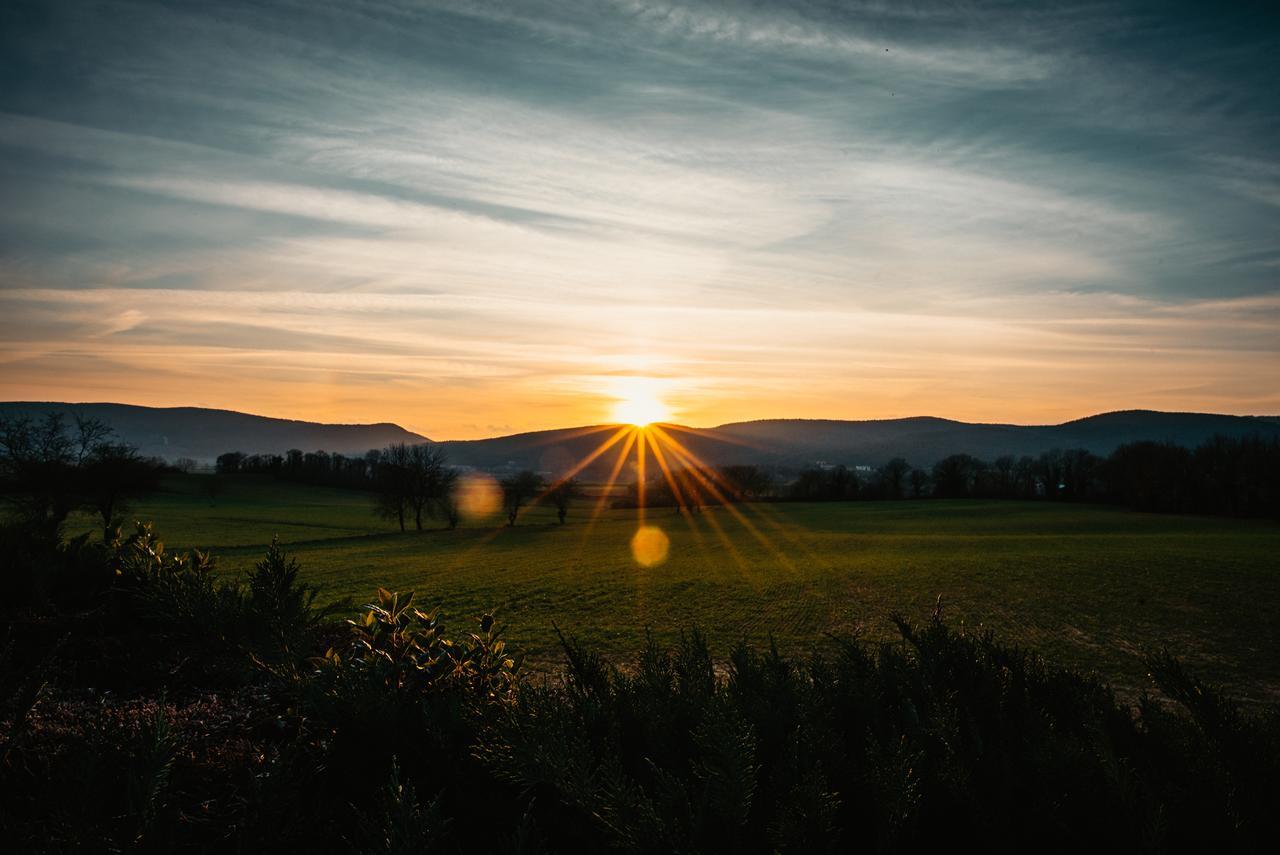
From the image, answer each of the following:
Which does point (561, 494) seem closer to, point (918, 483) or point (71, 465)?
point (71, 465)

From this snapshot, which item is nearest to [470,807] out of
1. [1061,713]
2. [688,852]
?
[688,852]

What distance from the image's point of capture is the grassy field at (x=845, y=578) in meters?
21.6

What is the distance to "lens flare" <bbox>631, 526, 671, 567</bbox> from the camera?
43.5 metres

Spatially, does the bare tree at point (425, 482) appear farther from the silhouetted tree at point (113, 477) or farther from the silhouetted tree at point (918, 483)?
the silhouetted tree at point (918, 483)

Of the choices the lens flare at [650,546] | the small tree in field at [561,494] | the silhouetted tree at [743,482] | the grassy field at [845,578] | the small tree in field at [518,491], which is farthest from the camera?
the silhouetted tree at [743,482]

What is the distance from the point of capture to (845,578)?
3375cm

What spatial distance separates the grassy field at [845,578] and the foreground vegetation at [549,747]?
49cm

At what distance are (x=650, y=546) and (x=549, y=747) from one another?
166 feet

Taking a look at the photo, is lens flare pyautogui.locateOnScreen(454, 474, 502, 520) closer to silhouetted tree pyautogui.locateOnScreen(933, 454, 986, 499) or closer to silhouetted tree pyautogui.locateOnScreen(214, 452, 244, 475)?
silhouetted tree pyautogui.locateOnScreen(214, 452, 244, 475)

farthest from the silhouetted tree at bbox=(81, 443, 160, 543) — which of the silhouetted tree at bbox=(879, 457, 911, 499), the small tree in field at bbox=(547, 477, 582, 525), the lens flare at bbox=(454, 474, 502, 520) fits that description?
the silhouetted tree at bbox=(879, 457, 911, 499)

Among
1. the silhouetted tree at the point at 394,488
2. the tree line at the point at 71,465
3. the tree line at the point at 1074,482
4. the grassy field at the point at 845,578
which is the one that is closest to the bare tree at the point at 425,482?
the silhouetted tree at the point at 394,488

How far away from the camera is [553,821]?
2115 millimetres

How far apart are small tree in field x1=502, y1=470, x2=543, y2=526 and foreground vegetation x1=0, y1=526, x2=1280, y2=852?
67.4 m

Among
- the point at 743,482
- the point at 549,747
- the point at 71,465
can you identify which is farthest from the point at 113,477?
the point at 743,482
